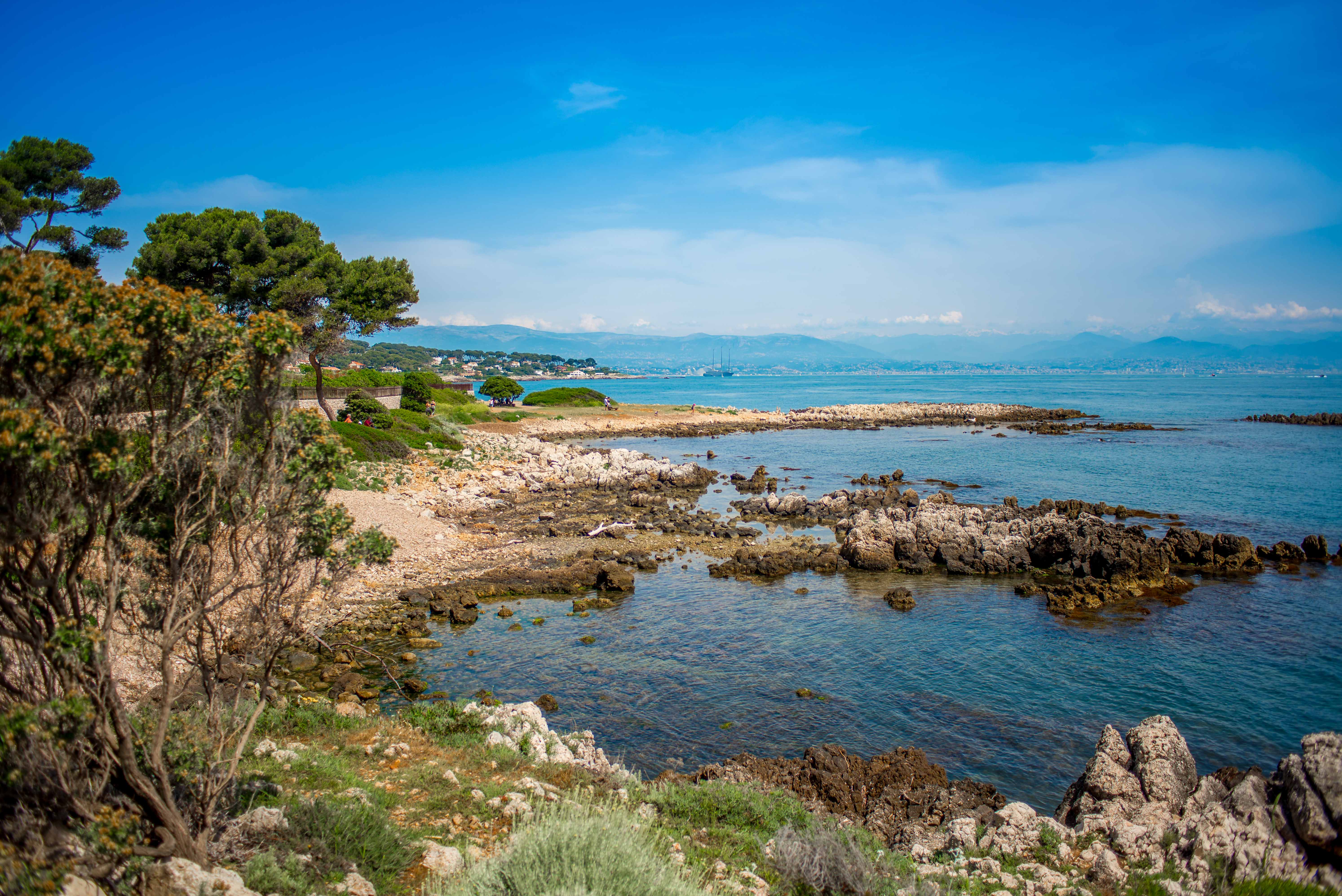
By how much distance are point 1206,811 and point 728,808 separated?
18.6 feet

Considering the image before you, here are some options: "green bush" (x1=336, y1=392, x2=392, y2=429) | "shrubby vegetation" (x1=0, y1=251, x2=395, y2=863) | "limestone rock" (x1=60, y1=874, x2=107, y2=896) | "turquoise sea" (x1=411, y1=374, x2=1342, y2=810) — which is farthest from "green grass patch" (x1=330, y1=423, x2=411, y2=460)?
"limestone rock" (x1=60, y1=874, x2=107, y2=896)

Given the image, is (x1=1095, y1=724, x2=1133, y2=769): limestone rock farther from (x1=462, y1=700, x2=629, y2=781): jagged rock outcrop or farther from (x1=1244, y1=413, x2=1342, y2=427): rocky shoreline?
(x1=1244, y1=413, x2=1342, y2=427): rocky shoreline

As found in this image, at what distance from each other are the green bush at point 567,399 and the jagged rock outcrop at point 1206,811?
73934 millimetres

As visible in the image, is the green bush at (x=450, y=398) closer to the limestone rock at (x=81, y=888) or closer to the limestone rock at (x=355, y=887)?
the limestone rock at (x=355, y=887)

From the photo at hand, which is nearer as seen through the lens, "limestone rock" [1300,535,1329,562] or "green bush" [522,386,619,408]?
"limestone rock" [1300,535,1329,562]

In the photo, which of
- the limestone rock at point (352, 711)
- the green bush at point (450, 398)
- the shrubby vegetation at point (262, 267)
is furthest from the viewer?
the green bush at point (450, 398)

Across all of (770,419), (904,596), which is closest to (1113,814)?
(904,596)

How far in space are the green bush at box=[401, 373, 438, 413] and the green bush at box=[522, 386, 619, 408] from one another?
960 inches

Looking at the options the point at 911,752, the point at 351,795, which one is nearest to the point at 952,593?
the point at 911,752

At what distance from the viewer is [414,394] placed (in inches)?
2159

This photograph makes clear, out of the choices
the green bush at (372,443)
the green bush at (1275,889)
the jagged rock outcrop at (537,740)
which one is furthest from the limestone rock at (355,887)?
the green bush at (372,443)

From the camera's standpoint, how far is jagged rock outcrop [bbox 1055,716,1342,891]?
23.9 feet

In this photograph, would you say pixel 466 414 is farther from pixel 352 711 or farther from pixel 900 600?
pixel 352 711

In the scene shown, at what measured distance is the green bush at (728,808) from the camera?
28.0 feet
